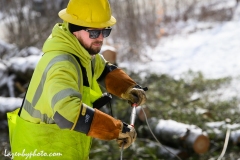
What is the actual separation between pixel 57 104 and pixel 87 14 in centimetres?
81

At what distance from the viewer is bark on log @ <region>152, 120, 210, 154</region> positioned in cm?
601

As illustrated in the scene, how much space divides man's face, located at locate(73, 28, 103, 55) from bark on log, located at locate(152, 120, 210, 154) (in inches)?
118

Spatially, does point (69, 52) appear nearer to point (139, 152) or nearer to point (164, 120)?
point (139, 152)

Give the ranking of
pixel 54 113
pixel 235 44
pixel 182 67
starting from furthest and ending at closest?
pixel 235 44 → pixel 182 67 → pixel 54 113

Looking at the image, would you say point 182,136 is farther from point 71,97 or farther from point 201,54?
point 201,54

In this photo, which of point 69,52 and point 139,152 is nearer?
point 69,52

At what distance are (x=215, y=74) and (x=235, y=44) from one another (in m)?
2.73

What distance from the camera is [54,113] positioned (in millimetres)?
2984

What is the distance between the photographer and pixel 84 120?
2984 mm

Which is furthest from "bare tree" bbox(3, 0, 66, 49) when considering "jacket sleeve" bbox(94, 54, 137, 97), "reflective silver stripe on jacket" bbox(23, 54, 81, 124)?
"reflective silver stripe on jacket" bbox(23, 54, 81, 124)

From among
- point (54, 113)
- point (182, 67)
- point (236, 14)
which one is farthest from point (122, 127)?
point (236, 14)

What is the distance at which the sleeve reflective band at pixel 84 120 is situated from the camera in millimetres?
2982

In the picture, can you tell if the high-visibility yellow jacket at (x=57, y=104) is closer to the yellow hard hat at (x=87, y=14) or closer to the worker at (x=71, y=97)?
the worker at (x=71, y=97)

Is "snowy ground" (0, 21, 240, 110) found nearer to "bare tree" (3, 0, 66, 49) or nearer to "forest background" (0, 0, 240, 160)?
"forest background" (0, 0, 240, 160)
